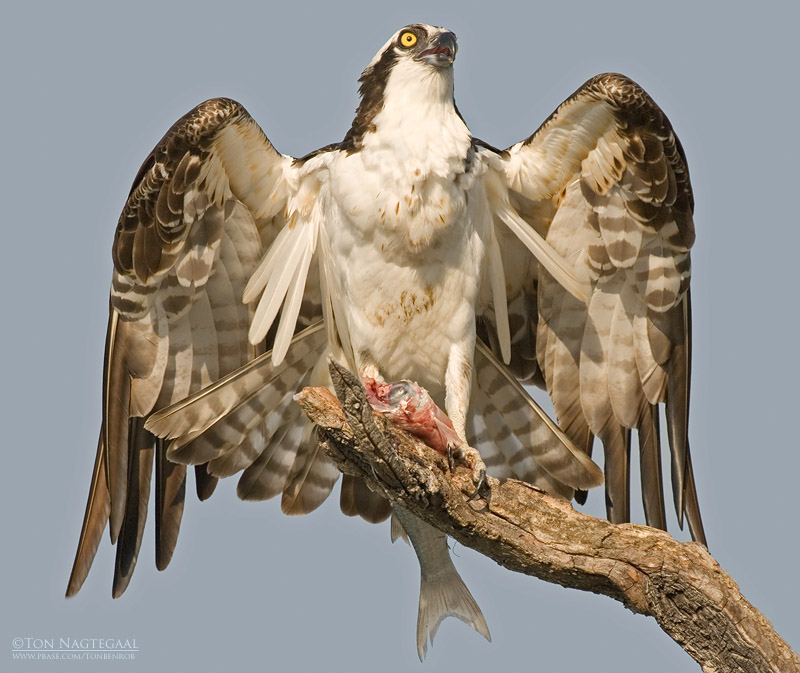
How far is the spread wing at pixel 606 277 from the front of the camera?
8836mm

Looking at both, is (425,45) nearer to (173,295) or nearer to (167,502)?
(173,295)

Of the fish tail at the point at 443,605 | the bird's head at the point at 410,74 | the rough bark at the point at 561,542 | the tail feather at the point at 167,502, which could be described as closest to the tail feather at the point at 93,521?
the tail feather at the point at 167,502

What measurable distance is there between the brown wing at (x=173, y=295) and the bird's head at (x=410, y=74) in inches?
28.5

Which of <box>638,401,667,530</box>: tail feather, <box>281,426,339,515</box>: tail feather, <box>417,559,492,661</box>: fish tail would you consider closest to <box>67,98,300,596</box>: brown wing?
<box>281,426,339,515</box>: tail feather

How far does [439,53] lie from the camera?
28.8 feet

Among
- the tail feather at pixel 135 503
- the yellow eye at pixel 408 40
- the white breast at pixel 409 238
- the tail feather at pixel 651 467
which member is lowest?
the tail feather at pixel 135 503

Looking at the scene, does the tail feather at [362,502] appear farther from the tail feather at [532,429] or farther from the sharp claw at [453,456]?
the sharp claw at [453,456]

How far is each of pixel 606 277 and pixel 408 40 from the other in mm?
2247

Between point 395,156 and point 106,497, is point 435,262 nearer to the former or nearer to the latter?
point 395,156

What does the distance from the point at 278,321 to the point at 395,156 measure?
1973mm

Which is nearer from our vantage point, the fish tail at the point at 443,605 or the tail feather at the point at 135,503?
the fish tail at the point at 443,605

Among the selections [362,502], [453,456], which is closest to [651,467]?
[453,456]

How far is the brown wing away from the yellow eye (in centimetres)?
116

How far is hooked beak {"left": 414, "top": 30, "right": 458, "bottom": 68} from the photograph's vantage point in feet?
28.8
